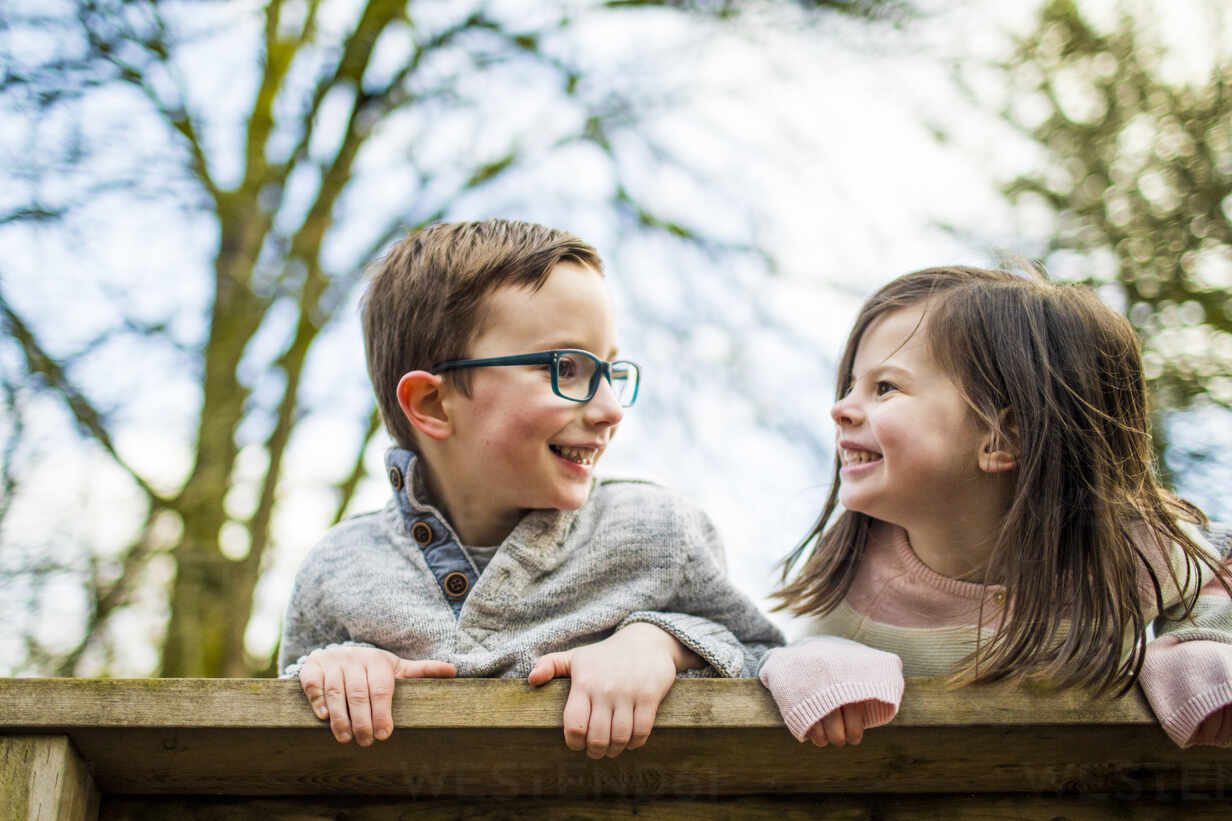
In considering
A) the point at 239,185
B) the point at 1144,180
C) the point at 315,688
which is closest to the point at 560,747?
the point at 315,688

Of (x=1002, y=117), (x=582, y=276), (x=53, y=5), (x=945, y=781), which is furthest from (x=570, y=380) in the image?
(x=1002, y=117)

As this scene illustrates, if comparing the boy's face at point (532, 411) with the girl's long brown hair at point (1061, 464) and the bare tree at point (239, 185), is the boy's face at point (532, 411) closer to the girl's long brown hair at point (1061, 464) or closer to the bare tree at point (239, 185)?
the girl's long brown hair at point (1061, 464)

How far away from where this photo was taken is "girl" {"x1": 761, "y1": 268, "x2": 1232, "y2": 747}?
57.5 inches

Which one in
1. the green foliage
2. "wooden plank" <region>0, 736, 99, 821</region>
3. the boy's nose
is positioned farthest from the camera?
the green foliage

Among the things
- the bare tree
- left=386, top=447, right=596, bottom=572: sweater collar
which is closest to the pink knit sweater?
left=386, top=447, right=596, bottom=572: sweater collar

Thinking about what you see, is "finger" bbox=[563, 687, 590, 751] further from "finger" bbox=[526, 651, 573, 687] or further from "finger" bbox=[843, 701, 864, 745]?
"finger" bbox=[843, 701, 864, 745]

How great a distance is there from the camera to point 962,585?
1659mm

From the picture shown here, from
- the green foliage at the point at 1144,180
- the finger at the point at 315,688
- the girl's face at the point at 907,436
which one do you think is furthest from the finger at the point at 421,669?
the green foliage at the point at 1144,180

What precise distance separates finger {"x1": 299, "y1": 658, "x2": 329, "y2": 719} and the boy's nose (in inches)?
22.4

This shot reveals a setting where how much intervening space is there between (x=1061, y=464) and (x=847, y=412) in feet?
1.02

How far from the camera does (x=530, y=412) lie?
163 cm

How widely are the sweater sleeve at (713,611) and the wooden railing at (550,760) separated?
0.70ft

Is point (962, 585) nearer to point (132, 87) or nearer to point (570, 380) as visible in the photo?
point (570, 380)

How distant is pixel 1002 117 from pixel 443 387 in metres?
2.89
